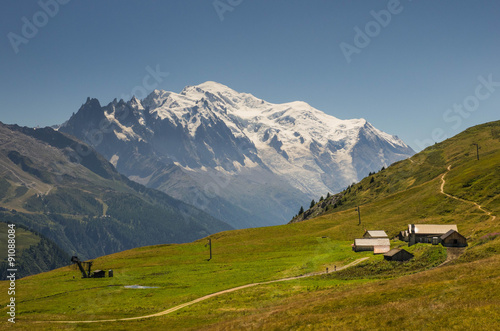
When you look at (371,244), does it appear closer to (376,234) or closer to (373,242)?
(373,242)

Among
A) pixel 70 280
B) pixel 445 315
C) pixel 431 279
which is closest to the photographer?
pixel 445 315

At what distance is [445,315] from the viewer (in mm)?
37250

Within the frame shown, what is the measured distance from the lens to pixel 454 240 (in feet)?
310

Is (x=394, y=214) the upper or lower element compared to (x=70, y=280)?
upper

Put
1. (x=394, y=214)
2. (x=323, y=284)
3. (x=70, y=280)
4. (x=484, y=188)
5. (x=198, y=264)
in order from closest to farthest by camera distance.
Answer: (x=323, y=284), (x=70, y=280), (x=198, y=264), (x=484, y=188), (x=394, y=214)

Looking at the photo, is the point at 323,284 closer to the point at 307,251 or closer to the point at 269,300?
the point at 269,300

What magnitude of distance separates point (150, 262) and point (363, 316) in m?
108

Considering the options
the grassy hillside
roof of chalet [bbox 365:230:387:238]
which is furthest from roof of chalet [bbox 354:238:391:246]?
roof of chalet [bbox 365:230:387:238]

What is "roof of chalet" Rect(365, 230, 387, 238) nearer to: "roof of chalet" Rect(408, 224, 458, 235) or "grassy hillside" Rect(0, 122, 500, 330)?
"grassy hillside" Rect(0, 122, 500, 330)

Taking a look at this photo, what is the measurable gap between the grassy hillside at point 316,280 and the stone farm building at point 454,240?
3313 mm

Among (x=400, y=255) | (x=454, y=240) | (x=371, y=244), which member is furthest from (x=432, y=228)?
(x=400, y=255)

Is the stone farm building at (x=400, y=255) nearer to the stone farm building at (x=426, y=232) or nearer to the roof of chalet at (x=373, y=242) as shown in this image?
the roof of chalet at (x=373, y=242)

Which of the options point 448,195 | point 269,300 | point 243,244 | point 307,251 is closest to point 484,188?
point 448,195

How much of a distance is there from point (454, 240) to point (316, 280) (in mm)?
35632
